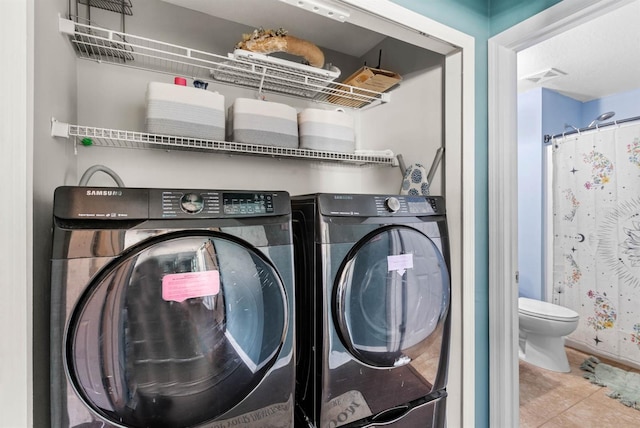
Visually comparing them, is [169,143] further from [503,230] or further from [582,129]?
[582,129]

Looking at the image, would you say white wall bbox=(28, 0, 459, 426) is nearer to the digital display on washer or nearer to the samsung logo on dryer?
the samsung logo on dryer

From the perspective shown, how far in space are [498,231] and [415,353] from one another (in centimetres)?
68

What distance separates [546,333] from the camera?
2484mm

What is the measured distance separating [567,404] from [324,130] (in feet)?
8.41

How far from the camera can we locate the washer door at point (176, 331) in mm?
713

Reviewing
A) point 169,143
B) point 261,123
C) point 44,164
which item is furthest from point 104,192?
point 261,123

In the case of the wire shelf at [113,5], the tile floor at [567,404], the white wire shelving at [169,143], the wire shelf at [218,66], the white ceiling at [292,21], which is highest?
the white ceiling at [292,21]

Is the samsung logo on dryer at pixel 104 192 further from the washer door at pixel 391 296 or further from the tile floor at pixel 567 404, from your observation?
the tile floor at pixel 567 404

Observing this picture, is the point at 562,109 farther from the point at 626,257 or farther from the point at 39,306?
the point at 39,306

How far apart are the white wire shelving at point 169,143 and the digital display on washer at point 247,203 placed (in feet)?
1.59

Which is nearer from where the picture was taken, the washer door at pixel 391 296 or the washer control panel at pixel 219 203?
the washer control panel at pixel 219 203

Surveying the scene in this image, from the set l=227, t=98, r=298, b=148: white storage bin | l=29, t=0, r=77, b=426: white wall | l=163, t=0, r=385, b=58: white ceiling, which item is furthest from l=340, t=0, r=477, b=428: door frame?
l=29, t=0, r=77, b=426: white wall

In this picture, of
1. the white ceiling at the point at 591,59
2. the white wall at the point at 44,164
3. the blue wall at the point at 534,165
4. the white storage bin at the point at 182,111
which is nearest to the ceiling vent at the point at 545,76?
the white ceiling at the point at 591,59

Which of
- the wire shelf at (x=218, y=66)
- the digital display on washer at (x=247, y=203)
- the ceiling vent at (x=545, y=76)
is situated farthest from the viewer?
the ceiling vent at (x=545, y=76)
